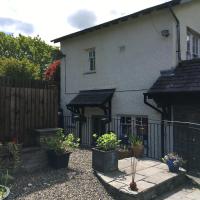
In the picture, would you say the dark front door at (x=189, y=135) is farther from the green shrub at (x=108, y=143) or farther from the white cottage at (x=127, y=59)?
the green shrub at (x=108, y=143)

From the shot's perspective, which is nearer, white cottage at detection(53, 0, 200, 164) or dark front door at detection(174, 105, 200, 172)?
dark front door at detection(174, 105, 200, 172)

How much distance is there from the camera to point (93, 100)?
39.9 feet

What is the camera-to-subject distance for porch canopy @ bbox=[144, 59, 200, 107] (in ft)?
28.7

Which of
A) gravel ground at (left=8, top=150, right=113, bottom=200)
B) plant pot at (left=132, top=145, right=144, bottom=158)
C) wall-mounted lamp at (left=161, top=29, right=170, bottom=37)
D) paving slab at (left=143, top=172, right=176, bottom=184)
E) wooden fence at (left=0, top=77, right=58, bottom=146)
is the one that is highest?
wall-mounted lamp at (left=161, top=29, right=170, bottom=37)

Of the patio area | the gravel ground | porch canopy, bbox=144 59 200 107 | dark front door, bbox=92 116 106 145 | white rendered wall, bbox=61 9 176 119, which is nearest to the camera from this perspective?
the gravel ground

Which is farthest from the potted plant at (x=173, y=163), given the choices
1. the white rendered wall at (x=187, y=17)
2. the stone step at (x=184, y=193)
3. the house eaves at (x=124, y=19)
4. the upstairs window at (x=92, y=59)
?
the upstairs window at (x=92, y=59)

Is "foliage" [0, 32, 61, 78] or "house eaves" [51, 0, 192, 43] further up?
"foliage" [0, 32, 61, 78]

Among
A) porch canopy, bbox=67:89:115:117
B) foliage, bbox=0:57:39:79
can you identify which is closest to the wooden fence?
porch canopy, bbox=67:89:115:117

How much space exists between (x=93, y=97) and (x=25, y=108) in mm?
5419

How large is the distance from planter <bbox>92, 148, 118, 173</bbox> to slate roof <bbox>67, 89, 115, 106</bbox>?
5.08 m

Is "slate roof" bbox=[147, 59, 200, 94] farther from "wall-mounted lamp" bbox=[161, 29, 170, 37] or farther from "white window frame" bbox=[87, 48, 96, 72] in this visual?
"white window frame" bbox=[87, 48, 96, 72]

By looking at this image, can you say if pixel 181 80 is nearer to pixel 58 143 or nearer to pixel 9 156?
pixel 58 143

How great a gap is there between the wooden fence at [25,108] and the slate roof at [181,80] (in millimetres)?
3929

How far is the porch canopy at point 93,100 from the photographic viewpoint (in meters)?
11.8
